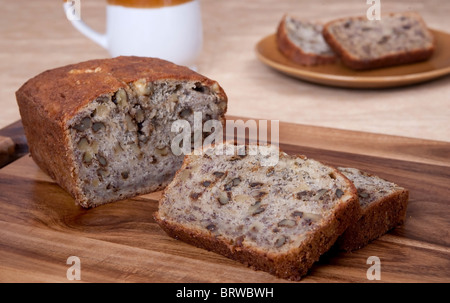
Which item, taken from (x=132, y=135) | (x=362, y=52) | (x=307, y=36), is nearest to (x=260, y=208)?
(x=132, y=135)

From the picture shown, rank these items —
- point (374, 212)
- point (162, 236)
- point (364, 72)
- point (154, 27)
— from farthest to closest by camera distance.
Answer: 1. point (364, 72)
2. point (154, 27)
3. point (162, 236)
4. point (374, 212)

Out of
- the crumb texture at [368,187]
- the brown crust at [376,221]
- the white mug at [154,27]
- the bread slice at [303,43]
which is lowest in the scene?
the brown crust at [376,221]

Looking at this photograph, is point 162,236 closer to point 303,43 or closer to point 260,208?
point 260,208

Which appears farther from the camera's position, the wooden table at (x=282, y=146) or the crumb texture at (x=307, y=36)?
the crumb texture at (x=307, y=36)

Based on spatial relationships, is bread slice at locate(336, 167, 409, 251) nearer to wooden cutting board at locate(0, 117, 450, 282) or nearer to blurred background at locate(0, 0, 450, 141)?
wooden cutting board at locate(0, 117, 450, 282)

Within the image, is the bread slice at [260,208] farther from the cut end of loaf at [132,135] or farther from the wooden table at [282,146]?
the cut end of loaf at [132,135]

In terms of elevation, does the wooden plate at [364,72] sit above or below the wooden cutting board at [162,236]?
above

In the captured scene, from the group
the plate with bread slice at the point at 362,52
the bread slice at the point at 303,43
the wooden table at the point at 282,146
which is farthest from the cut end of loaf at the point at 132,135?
the bread slice at the point at 303,43
